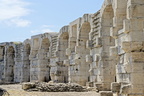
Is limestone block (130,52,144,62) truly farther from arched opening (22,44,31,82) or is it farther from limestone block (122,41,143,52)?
arched opening (22,44,31,82)

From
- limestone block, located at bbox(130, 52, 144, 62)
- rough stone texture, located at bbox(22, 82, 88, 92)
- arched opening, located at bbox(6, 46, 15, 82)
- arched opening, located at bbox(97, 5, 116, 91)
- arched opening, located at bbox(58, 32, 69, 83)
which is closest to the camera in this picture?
limestone block, located at bbox(130, 52, 144, 62)

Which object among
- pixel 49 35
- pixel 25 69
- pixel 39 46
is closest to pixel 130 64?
pixel 49 35

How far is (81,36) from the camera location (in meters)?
17.9

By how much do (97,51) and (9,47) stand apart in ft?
59.2

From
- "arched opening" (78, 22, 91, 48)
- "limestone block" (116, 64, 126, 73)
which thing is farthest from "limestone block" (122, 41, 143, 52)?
"arched opening" (78, 22, 91, 48)

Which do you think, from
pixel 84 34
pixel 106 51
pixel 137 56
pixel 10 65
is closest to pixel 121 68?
pixel 137 56

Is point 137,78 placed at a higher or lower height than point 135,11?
lower

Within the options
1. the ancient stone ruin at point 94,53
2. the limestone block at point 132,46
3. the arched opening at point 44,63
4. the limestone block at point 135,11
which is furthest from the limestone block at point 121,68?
the arched opening at point 44,63

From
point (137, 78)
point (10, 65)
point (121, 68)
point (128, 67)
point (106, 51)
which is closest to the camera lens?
point (137, 78)

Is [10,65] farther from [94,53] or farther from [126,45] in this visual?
[126,45]

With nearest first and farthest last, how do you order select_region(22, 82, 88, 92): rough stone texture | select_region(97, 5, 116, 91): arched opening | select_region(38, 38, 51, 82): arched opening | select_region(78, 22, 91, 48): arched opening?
select_region(97, 5, 116, 91): arched opening, select_region(22, 82, 88, 92): rough stone texture, select_region(78, 22, 91, 48): arched opening, select_region(38, 38, 51, 82): arched opening

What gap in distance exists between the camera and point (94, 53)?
15.3 m

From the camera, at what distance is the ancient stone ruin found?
900 cm

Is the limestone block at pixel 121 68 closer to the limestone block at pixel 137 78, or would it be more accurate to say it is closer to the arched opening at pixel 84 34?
the limestone block at pixel 137 78
